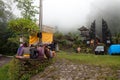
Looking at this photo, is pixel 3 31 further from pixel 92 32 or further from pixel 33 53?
pixel 33 53

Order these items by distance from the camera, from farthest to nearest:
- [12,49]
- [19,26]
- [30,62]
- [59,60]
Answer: [12,49], [19,26], [59,60], [30,62]

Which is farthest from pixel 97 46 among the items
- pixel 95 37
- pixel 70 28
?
pixel 70 28

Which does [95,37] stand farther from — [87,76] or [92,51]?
[87,76]

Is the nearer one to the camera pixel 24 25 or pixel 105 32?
pixel 24 25

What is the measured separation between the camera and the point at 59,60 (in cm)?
1900

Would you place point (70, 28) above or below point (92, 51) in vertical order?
above

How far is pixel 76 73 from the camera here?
16.5 metres

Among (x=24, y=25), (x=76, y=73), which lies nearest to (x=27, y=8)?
(x=24, y=25)

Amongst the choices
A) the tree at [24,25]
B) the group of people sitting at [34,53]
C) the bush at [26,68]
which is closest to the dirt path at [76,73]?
the bush at [26,68]

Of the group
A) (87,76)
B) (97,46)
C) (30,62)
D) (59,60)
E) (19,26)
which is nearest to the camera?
(87,76)

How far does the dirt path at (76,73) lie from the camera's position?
615 inches

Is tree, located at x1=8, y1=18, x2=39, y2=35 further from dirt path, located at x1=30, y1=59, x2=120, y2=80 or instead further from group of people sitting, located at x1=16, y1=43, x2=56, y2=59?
dirt path, located at x1=30, y1=59, x2=120, y2=80

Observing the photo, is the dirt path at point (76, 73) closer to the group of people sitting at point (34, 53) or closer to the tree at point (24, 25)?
the group of people sitting at point (34, 53)

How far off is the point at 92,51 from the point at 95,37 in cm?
284
